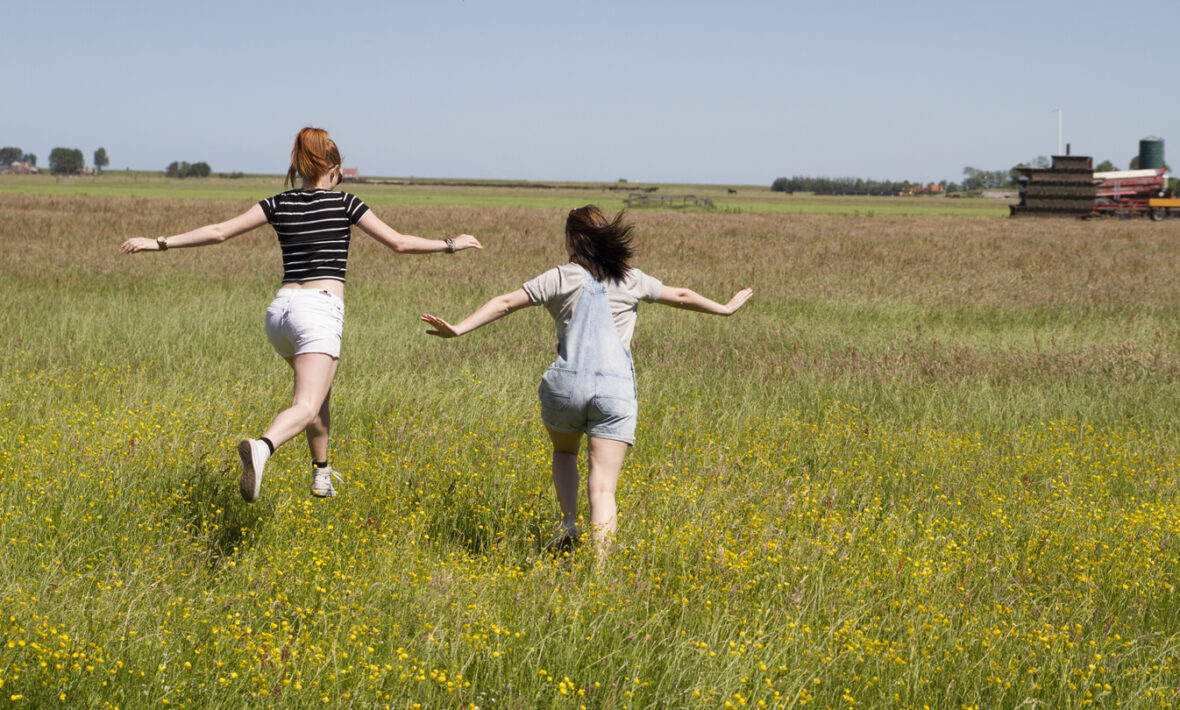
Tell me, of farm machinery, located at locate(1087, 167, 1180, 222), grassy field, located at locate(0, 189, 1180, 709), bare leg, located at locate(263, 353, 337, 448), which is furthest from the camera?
farm machinery, located at locate(1087, 167, 1180, 222)

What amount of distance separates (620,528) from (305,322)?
5.75 feet

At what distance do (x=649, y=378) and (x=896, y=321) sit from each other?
17.1 ft

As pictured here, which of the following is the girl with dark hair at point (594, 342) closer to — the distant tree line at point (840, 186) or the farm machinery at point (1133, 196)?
the farm machinery at point (1133, 196)

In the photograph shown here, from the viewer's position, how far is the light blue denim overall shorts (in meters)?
4.01

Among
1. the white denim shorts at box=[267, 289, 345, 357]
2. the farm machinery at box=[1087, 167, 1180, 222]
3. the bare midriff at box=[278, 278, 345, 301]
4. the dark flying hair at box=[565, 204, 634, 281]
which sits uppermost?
the farm machinery at box=[1087, 167, 1180, 222]

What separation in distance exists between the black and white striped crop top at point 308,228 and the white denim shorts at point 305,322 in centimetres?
13

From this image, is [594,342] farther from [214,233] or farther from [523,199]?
[523,199]

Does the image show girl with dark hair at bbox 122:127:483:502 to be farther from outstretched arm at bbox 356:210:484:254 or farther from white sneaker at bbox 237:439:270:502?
white sneaker at bbox 237:439:270:502

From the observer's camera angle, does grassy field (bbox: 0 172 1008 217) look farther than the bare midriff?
Yes

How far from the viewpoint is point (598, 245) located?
4.12 meters

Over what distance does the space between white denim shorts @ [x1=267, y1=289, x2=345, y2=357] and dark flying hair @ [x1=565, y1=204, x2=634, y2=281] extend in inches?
46.2

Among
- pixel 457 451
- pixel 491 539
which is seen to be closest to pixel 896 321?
pixel 457 451

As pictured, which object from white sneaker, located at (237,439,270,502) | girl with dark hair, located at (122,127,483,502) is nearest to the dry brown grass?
girl with dark hair, located at (122,127,483,502)

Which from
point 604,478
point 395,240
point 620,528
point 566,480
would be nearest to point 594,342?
point 604,478
